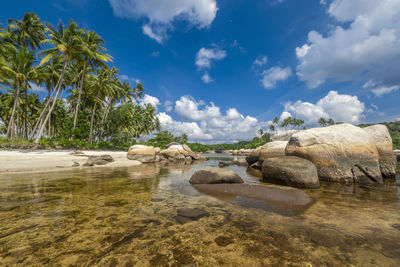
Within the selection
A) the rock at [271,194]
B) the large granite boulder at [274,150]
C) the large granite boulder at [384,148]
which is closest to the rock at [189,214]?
the rock at [271,194]

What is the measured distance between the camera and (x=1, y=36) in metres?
22.3

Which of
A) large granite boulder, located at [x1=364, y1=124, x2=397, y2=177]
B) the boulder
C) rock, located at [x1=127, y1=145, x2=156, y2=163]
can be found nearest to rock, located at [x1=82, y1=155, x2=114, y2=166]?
the boulder

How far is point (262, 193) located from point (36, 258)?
5.01m

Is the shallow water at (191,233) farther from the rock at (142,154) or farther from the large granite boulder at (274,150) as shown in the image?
the rock at (142,154)

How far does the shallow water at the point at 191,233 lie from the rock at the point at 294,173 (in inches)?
60.6

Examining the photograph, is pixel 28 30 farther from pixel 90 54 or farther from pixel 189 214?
pixel 189 214

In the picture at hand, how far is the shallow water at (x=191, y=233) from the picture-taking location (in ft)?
6.57

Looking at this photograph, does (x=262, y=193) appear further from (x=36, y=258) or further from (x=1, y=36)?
(x=1, y=36)

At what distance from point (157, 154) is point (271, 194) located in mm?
18840

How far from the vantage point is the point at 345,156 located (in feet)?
23.9

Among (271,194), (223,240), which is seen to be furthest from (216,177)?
(223,240)

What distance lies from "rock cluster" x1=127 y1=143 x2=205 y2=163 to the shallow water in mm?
13776

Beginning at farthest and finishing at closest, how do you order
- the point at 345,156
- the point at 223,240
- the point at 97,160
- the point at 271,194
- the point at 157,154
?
the point at 157,154 → the point at 97,160 → the point at 345,156 → the point at 271,194 → the point at 223,240

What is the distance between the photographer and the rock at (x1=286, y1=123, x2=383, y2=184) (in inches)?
282
